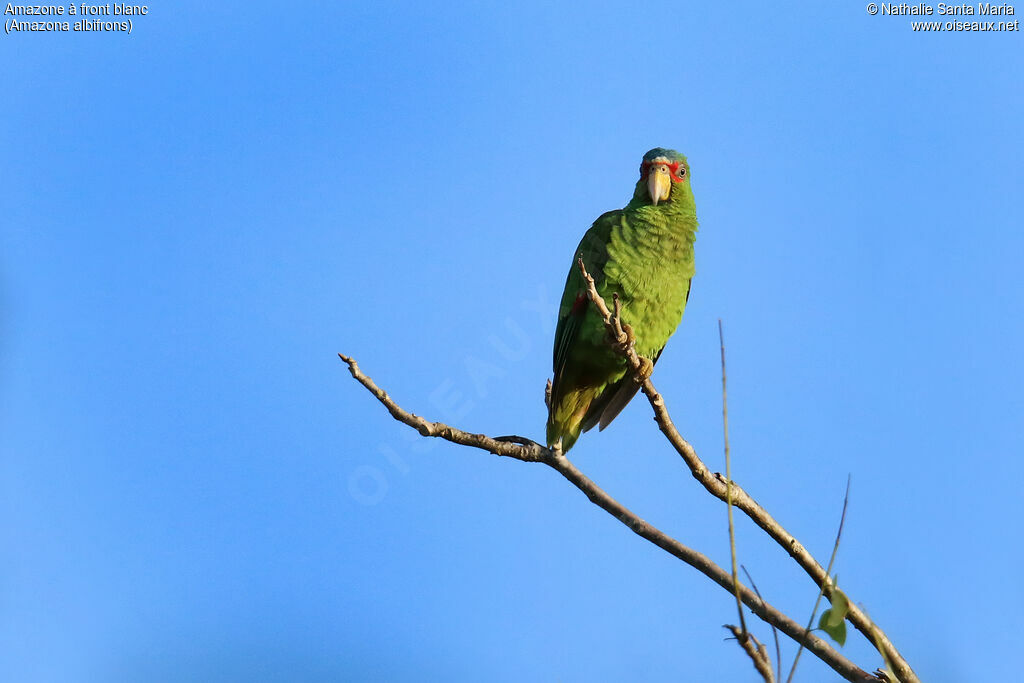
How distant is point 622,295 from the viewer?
6.89 meters

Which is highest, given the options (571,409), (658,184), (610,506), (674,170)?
(674,170)

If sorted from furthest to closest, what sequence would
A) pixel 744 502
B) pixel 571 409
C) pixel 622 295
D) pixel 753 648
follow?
pixel 571 409 < pixel 622 295 < pixel 744 502 < pixel 753 648

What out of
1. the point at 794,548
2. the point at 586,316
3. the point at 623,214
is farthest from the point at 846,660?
the point at 623,214

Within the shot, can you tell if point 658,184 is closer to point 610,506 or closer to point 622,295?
point 622,295

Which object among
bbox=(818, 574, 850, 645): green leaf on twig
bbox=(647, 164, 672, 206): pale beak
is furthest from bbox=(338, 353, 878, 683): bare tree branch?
bbox=(647, 164, 672, 206): pale beak

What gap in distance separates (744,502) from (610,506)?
24.8 inches

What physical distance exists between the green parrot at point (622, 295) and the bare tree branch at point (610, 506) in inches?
70.4

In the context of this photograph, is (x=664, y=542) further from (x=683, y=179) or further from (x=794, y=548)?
(x=683, y=179)

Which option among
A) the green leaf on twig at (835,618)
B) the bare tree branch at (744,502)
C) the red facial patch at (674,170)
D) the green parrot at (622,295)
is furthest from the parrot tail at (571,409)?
the green leaf on twig at (835,618)

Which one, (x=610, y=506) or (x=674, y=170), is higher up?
(x=674, y=170)

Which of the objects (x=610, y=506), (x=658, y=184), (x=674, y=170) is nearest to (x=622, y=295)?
(x=658, y=184)

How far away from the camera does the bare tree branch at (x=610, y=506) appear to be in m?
3.38

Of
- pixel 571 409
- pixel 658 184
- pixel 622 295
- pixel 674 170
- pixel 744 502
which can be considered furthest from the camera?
pixel 674 170

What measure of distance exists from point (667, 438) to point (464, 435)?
1.09 m
